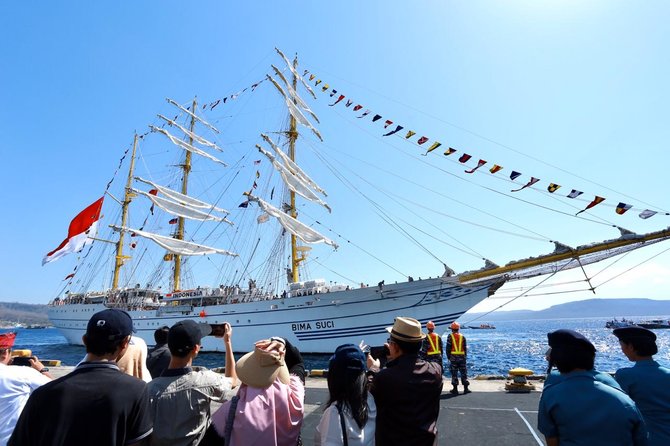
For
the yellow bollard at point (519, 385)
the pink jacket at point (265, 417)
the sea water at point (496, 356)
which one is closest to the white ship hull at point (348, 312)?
the sea water at point (496, 356)

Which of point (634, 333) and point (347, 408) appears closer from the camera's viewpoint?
point (347, 408)

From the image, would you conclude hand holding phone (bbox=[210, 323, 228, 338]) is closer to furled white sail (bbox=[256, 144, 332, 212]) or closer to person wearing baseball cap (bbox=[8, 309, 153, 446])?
person wearing baseball cap (bbox=[8, 309, 153, 446])

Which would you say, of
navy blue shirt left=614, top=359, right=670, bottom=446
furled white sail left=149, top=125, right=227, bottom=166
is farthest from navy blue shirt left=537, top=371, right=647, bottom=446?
furled white sail left=149, top=125, right=227, bottom=166

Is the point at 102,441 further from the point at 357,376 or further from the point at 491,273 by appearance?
the point at 491,273

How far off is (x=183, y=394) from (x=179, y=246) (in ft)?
132

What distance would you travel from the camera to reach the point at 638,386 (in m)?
2.95

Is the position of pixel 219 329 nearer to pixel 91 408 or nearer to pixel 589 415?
pixel 91 408

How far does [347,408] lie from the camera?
2398mm

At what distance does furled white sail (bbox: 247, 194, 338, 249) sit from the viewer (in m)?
29.9

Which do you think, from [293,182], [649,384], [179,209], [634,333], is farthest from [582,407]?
[179,209]

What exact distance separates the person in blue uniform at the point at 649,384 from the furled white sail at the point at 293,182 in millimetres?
31181

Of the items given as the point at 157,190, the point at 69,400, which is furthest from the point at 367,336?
the point at 157,190

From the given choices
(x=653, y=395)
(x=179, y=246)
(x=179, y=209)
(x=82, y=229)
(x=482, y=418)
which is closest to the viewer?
(x=653, y=395)

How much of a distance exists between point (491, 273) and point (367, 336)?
9.78 metres
